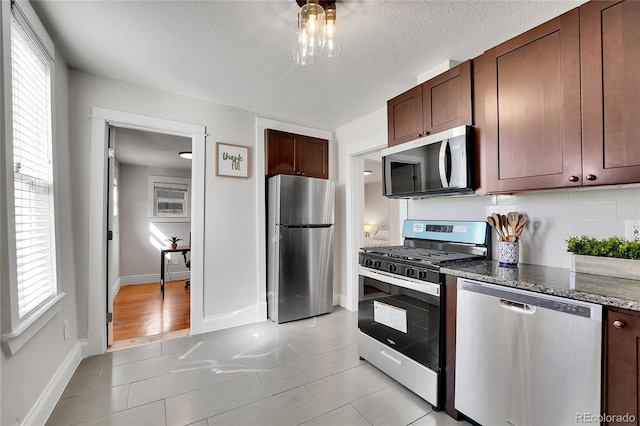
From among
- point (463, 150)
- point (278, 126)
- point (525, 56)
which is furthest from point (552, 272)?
point (278, 126)

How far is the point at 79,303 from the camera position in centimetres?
237

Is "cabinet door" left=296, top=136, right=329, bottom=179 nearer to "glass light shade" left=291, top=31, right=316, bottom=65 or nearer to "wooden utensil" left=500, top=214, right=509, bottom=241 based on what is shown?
"glass light shade" left=291, top=31, right=316, bottom=65

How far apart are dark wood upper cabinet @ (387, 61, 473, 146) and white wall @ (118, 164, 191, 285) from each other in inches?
190

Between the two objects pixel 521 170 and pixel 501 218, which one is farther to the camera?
pixel 501 218

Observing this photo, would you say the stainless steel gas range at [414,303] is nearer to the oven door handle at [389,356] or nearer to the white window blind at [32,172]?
the oven door handle at [389,356]

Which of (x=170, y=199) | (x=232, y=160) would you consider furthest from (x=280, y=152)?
(x=170, y=199)

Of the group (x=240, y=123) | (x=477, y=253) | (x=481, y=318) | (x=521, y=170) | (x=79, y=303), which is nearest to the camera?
(x=481, y=318)

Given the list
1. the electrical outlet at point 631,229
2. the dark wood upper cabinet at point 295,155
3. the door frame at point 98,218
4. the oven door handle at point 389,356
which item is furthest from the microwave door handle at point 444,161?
the door frame at point 98,218

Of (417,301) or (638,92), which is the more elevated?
(638,92)

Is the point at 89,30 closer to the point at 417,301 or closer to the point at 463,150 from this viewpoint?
the point at 463,150

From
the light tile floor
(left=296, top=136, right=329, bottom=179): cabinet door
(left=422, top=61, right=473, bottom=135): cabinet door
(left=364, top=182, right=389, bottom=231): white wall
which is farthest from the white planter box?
(left=364, top=182, right=389, bottom=231): white wall

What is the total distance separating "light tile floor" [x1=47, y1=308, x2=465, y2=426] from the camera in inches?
65.7

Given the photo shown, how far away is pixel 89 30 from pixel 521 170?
288cm

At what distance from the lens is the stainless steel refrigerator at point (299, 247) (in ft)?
10.4
